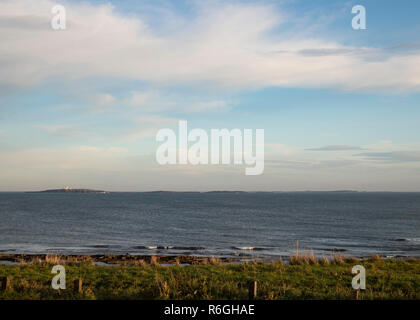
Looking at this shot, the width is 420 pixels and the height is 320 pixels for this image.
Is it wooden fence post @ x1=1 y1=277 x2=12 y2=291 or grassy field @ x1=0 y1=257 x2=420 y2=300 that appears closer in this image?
grassy field @ x1=0 y1=257 x2=420 y2=300

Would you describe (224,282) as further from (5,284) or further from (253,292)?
(5,284)

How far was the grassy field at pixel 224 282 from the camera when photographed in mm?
13609

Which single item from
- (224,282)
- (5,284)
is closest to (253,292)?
(224,282)

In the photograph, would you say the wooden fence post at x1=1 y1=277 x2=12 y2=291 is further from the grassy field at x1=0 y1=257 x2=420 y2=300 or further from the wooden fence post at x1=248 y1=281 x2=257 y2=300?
the wooden fence post at x1=248 y1=281 x2=257 y2=300

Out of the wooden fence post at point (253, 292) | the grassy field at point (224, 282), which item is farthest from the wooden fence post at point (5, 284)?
the wooden fence post at point (253, 292)

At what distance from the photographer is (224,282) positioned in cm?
1786

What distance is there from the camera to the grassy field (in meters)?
13.6

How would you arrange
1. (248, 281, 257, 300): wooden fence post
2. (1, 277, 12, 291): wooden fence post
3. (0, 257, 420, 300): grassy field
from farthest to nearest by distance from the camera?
1. (1, 277, 12, 291): wooden fence post
2. (0, 257, 420, 300): grassy field
3. (248, 281, 257, 300): wooden fence post

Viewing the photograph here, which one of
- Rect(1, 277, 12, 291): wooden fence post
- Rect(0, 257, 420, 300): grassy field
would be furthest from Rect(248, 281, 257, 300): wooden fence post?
Rect(1, 277, 12, 291): wooden fence post

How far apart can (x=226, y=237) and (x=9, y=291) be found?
152 ft

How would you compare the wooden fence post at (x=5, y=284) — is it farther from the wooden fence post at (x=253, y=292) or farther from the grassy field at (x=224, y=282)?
the wooden fence post at (x=253, y=292)

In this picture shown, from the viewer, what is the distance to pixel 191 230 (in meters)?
66.9

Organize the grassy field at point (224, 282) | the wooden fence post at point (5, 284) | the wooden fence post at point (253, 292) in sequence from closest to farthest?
the wooden fence post at point (253, 292), the grassy field at point (224, 282), the wooden fence post at point (5, 284)
